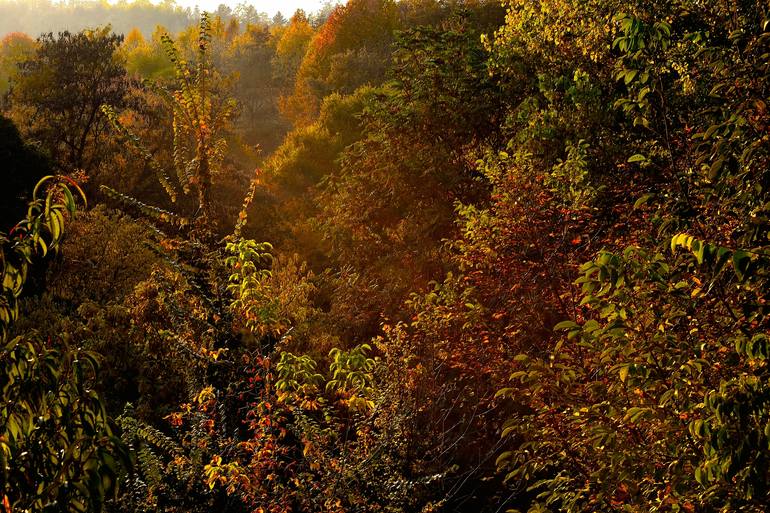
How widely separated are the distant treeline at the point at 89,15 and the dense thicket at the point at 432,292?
6005 inches

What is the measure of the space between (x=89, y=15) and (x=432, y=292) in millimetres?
182631

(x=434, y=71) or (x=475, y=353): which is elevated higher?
(x=434, y=71)

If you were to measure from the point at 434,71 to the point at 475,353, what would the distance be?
8.20m

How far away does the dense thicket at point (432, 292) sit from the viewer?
3699 millimetres

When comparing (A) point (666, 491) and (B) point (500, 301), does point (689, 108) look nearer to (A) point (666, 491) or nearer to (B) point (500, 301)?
(B) point (500, 301)

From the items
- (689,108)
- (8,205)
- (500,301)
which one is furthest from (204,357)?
(8,205)

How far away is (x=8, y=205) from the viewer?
14.7 metres

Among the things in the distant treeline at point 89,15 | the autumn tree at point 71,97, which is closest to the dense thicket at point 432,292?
the autumn tree at point 71,97

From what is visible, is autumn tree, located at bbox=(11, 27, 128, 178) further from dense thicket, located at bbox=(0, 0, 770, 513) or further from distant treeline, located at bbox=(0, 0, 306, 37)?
distant treeline, located at bbox=(0, 0, 306, 37)

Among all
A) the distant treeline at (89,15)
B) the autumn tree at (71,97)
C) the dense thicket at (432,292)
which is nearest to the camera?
the dense thicket at (432,292)

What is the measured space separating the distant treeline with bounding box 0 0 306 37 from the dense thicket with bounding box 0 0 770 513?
500ft

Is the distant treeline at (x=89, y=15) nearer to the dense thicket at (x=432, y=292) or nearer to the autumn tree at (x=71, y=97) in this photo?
the autumn tree at (x=71, y=97)

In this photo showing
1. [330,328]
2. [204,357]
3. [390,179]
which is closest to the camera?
[204,357]

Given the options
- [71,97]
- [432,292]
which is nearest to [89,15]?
[71,97]
